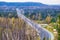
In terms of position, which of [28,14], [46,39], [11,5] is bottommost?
[46,39]

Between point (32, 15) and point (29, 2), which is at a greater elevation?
point (29, 2)

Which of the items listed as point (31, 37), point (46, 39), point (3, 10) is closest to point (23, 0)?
point (3, 10)

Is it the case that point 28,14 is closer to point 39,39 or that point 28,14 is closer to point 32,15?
point 32,15

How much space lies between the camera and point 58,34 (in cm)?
153

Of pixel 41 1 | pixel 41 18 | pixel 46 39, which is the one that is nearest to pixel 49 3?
pixel 41 1

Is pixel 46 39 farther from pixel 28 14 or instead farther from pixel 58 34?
pixel 28 14

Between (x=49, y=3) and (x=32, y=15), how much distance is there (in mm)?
305

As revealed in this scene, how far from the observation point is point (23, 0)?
158 centimetres

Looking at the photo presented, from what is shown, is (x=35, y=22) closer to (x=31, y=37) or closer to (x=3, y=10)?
(x=31, y=37)

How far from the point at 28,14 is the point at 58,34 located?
503 mm

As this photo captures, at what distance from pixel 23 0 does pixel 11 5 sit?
0.19 metres

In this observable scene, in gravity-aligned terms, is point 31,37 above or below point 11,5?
below

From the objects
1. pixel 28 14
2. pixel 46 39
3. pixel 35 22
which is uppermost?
pixel 28 14

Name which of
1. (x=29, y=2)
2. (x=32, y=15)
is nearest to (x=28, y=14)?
(x=32, y=15)
